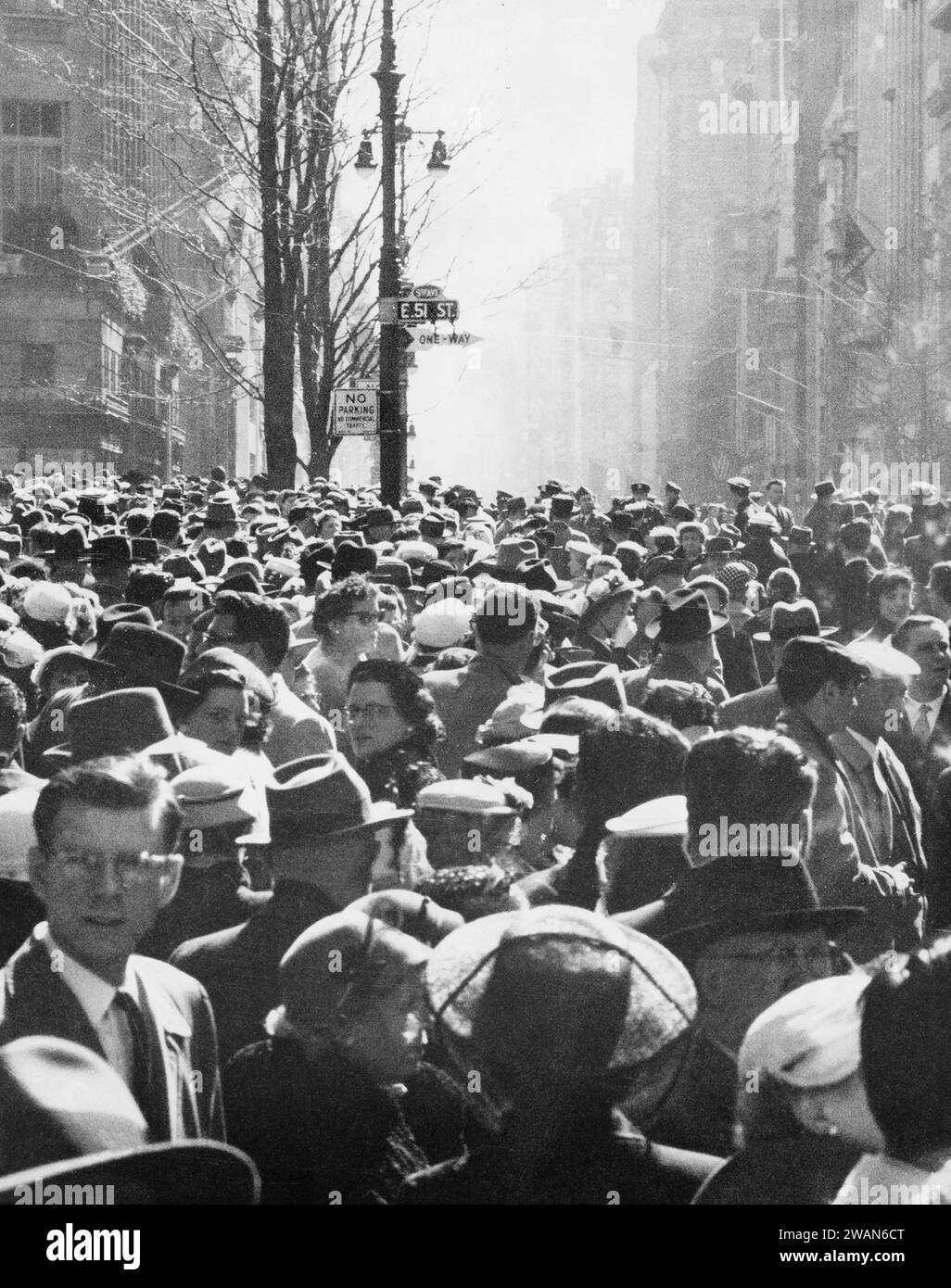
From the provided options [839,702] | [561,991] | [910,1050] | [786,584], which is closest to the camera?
[910,1050]

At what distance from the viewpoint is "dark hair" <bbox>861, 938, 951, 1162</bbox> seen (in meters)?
3.00

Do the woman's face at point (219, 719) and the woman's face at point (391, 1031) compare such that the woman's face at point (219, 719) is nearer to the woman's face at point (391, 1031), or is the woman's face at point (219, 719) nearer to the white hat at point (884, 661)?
the white hat at point (884, 661)

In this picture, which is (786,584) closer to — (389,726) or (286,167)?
(389,726)

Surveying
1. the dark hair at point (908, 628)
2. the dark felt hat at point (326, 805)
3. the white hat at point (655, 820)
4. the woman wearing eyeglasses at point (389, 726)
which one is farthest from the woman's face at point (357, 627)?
the dark felt hat at point (326, 805)

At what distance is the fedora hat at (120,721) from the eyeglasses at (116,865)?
1.68m

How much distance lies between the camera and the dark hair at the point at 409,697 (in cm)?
595

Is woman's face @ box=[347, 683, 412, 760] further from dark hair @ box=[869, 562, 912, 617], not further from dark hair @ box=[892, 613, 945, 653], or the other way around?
dark hair @ box=[869, 562, 912, 617]

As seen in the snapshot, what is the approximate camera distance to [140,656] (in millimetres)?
6523

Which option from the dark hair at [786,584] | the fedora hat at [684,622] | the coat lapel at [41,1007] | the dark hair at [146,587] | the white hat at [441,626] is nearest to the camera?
the coat lapel at [41,1007]

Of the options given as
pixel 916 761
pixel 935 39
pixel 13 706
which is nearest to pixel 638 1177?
pixel 13 706

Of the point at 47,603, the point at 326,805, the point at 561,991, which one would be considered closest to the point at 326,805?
the point at 326,805

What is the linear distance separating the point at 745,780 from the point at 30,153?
216ft

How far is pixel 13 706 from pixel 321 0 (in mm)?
22847

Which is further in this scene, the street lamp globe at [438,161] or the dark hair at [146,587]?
the street lamp globe at [438,161]
